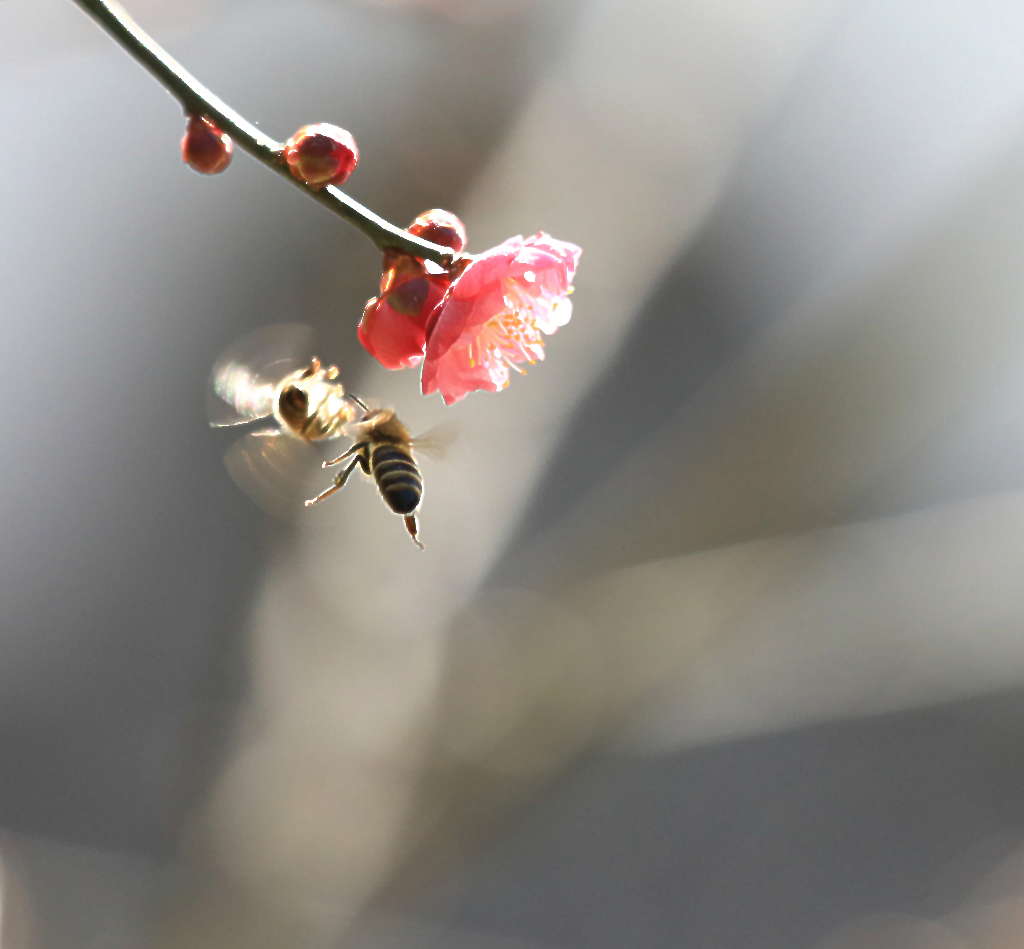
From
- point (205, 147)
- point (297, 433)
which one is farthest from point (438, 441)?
point (205, 147)

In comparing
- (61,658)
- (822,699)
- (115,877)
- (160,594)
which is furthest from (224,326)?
(822,699)

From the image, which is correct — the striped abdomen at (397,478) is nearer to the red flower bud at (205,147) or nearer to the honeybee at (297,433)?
the honeybee at (297,433)

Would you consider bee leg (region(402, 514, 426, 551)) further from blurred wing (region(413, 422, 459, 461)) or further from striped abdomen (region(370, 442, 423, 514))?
blurred wing (region(413, 422, 459, 461))

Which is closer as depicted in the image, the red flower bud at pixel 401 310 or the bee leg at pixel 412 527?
the red flower bud at pixel 401 310

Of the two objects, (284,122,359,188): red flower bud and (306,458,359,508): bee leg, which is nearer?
(284,122,359,188): red flower bud

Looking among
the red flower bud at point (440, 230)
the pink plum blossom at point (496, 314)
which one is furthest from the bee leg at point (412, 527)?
the red flower bud at point (440, 230)

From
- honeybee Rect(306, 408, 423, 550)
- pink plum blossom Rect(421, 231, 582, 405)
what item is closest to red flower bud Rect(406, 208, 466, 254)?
pink plum blossom Rect(421, 231, 582, 405)
